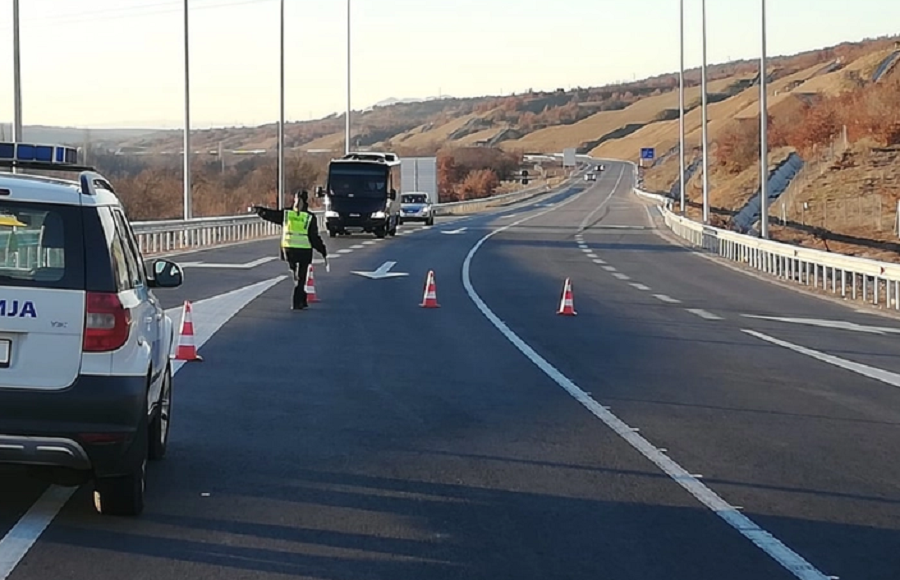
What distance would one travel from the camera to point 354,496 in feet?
26.7

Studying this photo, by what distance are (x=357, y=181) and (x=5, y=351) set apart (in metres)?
44.2

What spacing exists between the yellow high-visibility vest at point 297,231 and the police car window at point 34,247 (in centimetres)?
1431

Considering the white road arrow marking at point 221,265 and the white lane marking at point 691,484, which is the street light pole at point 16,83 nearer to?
the white road arrow marking at point 221,265

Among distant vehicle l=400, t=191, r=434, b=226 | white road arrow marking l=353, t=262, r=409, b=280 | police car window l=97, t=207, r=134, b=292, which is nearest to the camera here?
police car window l=97, t=207, r=134, b=292

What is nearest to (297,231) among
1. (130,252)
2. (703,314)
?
(703,314)

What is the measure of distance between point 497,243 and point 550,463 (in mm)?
40090

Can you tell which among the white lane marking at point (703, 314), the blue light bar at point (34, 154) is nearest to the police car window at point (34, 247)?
the blue light bar at point (34, 154)

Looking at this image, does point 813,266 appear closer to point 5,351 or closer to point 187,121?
point 187,121

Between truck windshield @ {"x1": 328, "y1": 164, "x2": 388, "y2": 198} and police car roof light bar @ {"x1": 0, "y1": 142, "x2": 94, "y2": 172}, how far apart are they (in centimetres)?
4264

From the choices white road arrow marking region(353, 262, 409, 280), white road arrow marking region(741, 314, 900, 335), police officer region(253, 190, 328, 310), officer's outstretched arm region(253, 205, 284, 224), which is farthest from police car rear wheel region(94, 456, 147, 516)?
white road arrow marking region(353, 262, 409, 280)

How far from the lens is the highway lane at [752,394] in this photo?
7.82 metres

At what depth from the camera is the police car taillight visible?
23.3 feet

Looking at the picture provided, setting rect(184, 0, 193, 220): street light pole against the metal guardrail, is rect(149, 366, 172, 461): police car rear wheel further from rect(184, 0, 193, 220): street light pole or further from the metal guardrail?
rect(184, 0, 193, 220): street light pole

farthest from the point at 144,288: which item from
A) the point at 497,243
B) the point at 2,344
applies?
the point at 497,243
